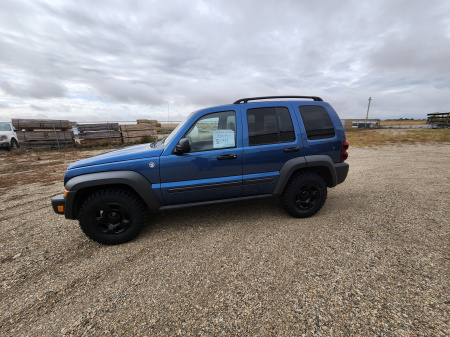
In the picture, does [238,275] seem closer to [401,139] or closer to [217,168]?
[217,168]

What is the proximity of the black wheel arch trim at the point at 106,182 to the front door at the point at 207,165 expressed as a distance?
23 centimetres

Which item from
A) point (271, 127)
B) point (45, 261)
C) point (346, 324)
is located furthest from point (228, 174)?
point (45, 261)

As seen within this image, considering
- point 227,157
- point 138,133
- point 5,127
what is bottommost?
point 227,157

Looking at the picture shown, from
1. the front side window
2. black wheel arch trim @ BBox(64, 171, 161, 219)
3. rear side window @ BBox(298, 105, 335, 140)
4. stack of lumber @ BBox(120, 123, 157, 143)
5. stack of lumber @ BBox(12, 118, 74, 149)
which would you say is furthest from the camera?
stack of lumber @ BBox(120, 123, 157, 143)

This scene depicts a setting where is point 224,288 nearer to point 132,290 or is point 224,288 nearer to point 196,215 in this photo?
point 132,290

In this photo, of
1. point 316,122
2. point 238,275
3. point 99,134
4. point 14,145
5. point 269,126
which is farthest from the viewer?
point 99,134

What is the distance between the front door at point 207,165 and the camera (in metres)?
2.59

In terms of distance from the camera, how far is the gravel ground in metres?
1.54

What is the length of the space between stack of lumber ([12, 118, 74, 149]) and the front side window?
13.3m

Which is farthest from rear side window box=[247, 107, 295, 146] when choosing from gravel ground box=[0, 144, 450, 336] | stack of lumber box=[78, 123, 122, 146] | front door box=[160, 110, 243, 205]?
stack of lumber box=[78, 123, 122, 146]

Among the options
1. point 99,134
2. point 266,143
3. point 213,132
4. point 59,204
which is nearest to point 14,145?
point 99,134

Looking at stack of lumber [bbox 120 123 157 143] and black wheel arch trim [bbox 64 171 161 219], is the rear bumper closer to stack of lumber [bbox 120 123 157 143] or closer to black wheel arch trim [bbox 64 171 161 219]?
black wheel arch trim [bbox 64 171 161 219]

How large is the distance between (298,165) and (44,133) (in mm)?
14629

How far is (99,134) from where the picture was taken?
508 inches
